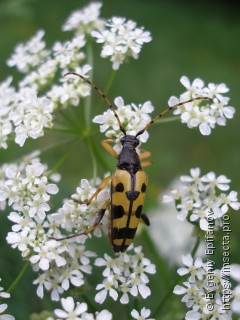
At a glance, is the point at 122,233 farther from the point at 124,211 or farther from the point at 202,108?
the point at 202,108

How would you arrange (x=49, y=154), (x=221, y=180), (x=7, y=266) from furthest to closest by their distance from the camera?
(x=49, y=154), (x=7, y=266), (x=221, y=180)

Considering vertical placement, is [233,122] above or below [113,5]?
below

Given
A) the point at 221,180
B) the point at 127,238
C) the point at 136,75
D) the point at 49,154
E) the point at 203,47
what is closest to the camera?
the point at 127,238

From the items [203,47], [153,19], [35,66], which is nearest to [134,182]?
[35,66]

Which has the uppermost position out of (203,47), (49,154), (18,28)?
(203,47)

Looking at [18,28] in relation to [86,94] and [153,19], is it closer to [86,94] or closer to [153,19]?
[153,19]

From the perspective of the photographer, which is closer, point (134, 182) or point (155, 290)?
point (134, 182)

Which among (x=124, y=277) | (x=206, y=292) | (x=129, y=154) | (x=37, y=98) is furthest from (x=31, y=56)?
(x=206, y=292)
